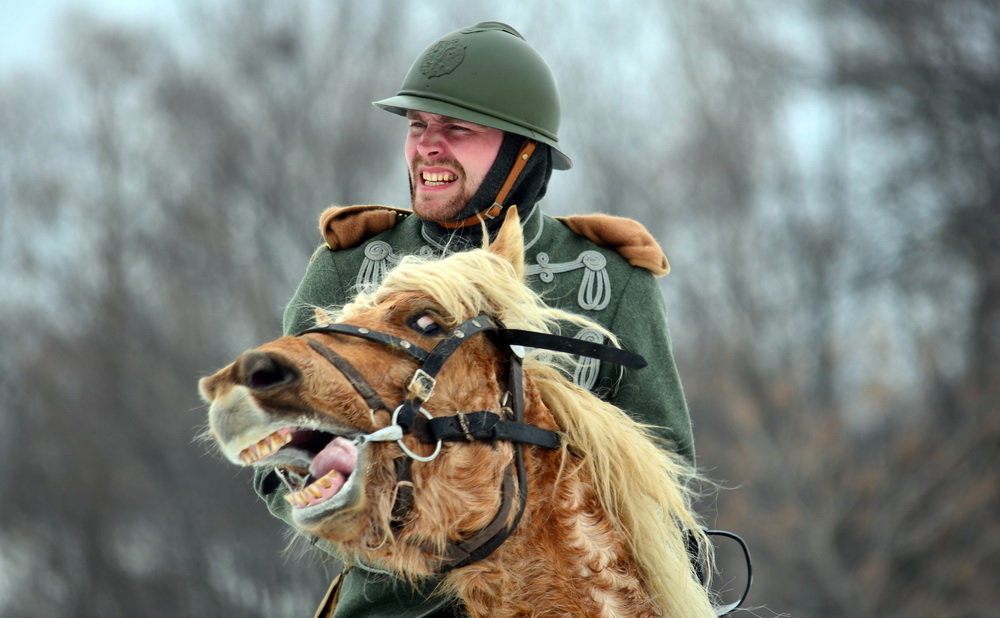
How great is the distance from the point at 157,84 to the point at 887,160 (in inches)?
604

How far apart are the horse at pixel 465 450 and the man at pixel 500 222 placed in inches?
22.4

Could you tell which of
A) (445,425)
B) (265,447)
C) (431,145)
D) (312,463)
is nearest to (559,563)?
(445,425)

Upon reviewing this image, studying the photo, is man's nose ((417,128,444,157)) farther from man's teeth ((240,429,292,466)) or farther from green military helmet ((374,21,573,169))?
man's teeth ((240,429,292,466))

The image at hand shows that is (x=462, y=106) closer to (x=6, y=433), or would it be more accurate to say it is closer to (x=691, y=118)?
(x=691, y=118)

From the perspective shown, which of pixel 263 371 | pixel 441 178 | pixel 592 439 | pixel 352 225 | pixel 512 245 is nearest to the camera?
pixel 263 371

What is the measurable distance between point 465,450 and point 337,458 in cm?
37

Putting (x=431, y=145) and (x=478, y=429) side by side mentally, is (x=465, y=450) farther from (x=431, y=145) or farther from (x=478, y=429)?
(x=431, y=145)

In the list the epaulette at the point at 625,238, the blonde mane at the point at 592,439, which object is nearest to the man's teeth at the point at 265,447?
the blonde mane at the point at 592,439

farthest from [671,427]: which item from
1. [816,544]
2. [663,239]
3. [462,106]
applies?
[663,239]

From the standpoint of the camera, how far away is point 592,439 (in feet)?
11.7

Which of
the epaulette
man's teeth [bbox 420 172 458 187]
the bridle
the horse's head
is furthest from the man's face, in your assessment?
the bridle

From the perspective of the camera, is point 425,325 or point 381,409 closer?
point 381,409

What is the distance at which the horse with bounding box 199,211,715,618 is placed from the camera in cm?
317

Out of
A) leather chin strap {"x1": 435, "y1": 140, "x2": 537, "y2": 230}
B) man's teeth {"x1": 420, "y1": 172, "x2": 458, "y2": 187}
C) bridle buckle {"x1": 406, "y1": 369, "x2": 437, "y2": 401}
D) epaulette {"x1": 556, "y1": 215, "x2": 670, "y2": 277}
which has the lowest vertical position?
bridle buckle {"x1": 406, "y1": 369, "x2": 437, "y2": 401}
